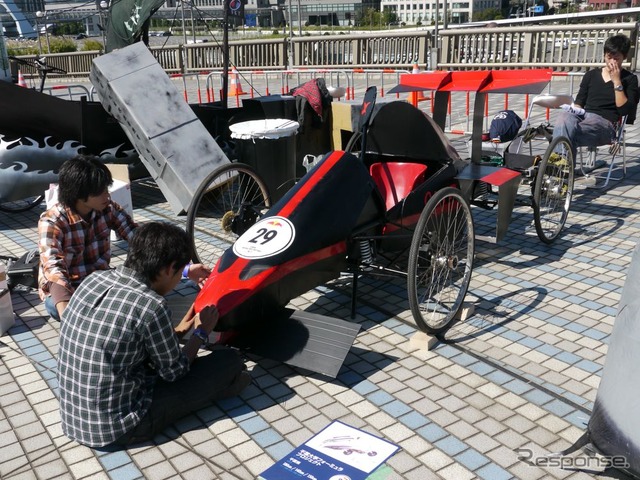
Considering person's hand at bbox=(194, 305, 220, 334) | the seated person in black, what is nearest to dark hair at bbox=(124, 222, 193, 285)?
person's hand at bbox=(194, 305, 220, 334)

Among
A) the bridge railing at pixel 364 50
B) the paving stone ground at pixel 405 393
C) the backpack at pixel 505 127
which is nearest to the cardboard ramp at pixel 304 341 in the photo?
the paving stone ground at pixel 405 393

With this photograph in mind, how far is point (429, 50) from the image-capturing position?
22.8 meters

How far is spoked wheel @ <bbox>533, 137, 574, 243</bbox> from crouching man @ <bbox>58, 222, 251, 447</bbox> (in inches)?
156

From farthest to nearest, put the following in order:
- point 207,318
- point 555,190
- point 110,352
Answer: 1. point 555,190
2. point 207,318
3. point 110,352

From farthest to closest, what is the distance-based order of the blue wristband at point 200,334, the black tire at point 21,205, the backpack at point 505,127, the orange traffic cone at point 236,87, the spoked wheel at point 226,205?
the orange traffic cone at point 236,87
the black tire at point 21,205
the backpack at point 505,127
the spoked wheel at point 226,205
the blue wristband at point 200,334

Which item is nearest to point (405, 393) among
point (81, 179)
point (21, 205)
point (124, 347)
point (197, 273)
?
point (197, 273)

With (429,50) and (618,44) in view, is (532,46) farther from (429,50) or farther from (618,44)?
(618,44)

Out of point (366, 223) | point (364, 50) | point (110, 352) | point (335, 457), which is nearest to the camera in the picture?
point (110, 352)

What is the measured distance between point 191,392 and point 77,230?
1688 millimetres

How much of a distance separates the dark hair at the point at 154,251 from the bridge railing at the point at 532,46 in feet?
59.6

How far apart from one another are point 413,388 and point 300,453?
37.5 inches

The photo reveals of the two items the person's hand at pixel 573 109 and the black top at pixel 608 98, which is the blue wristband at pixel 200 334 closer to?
the person's hand at pixel 573 109

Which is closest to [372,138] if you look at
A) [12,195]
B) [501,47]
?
[12,195]

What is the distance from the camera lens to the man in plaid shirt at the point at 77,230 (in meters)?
4.46
